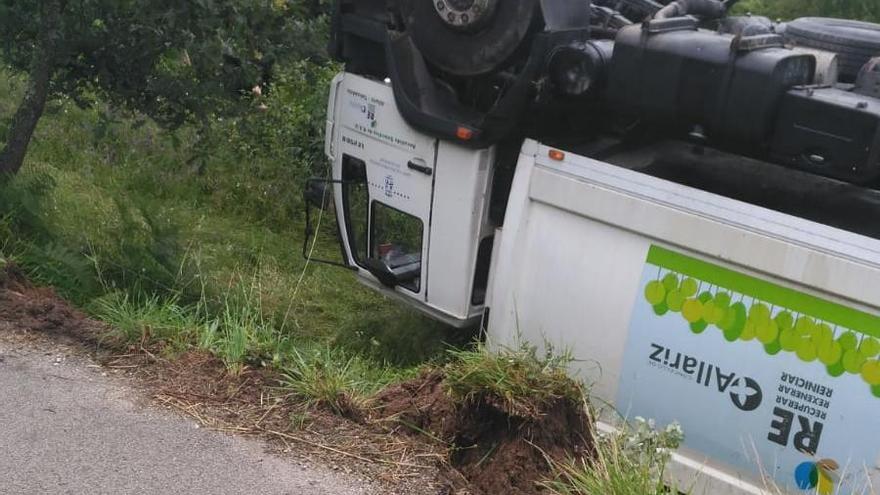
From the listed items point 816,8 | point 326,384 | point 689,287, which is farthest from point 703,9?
point 816,8

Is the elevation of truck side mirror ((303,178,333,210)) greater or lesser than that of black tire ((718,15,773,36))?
lesser

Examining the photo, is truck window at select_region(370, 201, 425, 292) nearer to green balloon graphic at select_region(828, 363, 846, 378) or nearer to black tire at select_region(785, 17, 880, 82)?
black tire at select_region(785, 17, 880, 82)

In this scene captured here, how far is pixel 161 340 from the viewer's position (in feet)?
16.5

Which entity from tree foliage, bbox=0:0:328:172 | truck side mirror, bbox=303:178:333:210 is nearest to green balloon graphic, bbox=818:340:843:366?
truck side mirror, bbox=303:178:333:210

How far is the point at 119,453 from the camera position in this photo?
13.4 ft

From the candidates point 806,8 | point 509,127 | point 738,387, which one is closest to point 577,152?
point 509,127

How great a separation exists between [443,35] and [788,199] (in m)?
1.92

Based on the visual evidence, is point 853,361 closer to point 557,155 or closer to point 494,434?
point 494,434

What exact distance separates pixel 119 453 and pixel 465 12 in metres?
2.80

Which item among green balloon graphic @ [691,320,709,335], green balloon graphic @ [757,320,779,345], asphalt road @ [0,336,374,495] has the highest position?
green balloon graphic @ [757,320,779,345]

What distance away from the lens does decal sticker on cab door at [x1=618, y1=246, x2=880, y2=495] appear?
4.45 metres

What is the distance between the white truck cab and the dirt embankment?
2.63ft

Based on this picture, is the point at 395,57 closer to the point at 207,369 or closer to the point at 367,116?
the point at 367,116

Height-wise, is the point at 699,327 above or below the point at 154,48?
below
